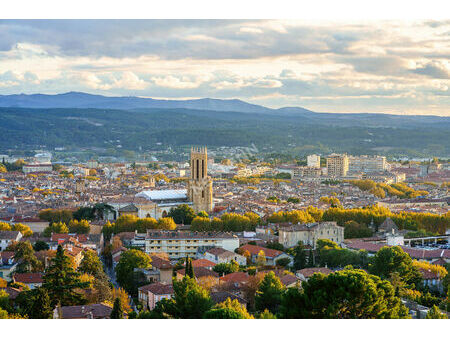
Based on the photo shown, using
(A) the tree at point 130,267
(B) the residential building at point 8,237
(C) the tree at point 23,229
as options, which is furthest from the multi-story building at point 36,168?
(A) the tree at point 130,267

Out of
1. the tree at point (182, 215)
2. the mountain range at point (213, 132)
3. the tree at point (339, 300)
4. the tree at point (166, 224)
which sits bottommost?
the mountain range at point (213, 132)

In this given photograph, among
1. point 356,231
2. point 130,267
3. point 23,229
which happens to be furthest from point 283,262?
point 23,229

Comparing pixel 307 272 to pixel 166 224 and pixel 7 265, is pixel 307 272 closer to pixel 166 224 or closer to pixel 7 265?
pixel 7 265

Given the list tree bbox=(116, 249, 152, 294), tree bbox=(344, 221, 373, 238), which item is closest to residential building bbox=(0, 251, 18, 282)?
tree bbox=(116, 249, 152, 294)

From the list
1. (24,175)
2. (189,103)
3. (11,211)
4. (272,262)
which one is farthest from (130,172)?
(189,103)

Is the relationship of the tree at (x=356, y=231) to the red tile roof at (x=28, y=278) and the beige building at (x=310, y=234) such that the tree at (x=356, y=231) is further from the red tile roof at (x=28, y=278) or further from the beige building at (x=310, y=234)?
the red tile roof at (x=28, y=278)

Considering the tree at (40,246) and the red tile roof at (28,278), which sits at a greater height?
the red tile roof at (28,278)

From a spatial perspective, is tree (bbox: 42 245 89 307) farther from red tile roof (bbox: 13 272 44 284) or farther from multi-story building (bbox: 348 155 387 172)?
multi-story building (bbox: 348 155 387 172)

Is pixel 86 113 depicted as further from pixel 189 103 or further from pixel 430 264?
pixel 430 264
